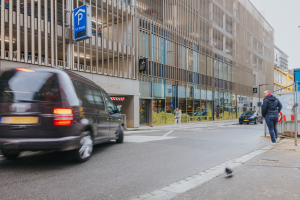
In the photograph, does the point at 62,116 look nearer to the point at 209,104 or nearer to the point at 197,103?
the point at 197,103

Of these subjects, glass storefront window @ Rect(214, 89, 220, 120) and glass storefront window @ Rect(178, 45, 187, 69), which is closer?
glass storefront window @ Rect(178, 45, 187, 69)

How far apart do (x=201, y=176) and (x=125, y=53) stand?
16.6 m

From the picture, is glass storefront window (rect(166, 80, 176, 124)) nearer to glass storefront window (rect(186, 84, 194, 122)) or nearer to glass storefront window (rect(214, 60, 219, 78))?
glass storefront window (rect(186, 84, 194, 122))

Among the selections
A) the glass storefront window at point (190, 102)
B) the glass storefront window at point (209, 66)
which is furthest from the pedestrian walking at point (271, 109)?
the glass storefront window at point (209, 66)

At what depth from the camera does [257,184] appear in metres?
3.83

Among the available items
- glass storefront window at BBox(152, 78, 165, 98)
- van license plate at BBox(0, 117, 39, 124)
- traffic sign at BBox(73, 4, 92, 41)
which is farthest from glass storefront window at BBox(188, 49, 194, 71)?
van license plate at BBox(0, 117, 39, 124)

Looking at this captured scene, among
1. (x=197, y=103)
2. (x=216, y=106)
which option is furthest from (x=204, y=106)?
(x=216, y=106)

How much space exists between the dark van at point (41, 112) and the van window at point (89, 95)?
0.08 meters

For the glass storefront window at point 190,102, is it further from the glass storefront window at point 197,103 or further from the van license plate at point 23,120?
the van license plate at point 23,120

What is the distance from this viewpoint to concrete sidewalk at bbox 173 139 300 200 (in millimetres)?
3365

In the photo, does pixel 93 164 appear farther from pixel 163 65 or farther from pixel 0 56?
pixel 163 65

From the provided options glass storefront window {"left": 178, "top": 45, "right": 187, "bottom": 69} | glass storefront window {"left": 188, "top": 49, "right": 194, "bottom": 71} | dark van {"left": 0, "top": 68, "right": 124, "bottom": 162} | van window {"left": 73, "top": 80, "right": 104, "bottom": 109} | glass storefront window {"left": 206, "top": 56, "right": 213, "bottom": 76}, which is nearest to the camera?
dark van {"left": 0, "top": 68, "right": 124, "bottom": 162}

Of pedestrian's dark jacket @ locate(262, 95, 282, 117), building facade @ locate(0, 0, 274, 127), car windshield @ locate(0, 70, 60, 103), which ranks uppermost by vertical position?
building facade @ locate(0, 0, 274, 127)

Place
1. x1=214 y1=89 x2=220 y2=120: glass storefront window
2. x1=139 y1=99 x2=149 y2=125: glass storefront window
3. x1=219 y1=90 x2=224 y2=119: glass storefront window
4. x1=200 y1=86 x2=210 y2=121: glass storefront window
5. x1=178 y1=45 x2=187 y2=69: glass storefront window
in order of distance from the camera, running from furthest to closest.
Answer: x1=219 y1=90 x2=224 y2=119: glass storefront window < x1=214 y1=89 x2=220 y2=120: glass storefront window < x1=200 y1=86 x2=210 y2=121: glass storefront window < x1=178 y1=45 x2=187 y2=69: glass storefront window < x1=139 y1=99 x2=149 y2=125: glass storefront window
